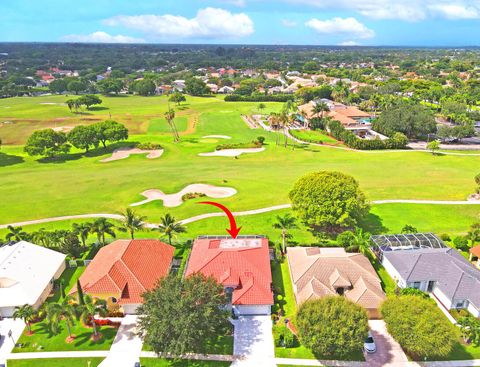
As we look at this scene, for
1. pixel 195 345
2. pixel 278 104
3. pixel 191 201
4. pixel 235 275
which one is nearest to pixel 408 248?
pixel 235 275

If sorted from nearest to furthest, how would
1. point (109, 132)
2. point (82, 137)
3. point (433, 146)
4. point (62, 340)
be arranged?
point (62, 340)
point (433, 146)
point (82, 137)
point (109, 132)

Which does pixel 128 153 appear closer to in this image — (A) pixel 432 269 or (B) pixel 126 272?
(B) pixel 126 272

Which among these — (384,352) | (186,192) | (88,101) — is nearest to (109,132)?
(186,192)

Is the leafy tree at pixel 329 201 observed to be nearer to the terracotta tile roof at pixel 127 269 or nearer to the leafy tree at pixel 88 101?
the terracotta tile roof at pixel 127 269

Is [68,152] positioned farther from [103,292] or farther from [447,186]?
[447,186]

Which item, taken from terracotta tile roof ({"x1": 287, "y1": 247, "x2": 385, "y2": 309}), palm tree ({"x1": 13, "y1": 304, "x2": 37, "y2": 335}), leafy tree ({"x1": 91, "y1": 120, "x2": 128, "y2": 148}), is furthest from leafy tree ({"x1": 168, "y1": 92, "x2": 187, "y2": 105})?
palm tree ({"x1": 13, "y1": 304, "x2": 37, "y2": 335})

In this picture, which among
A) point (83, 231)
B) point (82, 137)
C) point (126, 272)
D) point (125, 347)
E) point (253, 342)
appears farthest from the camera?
point (82, 137)

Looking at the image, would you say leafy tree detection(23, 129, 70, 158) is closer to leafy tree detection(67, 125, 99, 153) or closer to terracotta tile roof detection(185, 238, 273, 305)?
leafy tree detection(67, 125, 99, 153)
